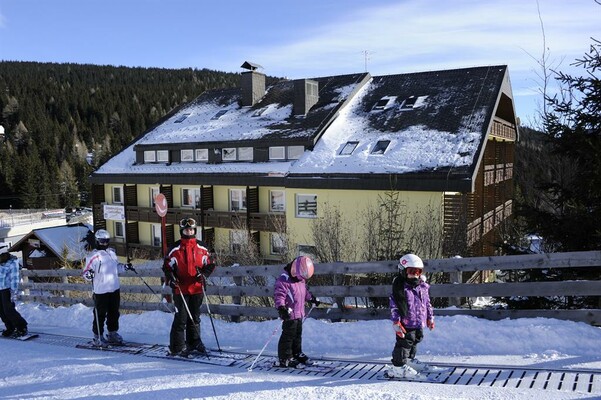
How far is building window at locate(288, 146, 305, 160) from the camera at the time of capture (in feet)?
77.0

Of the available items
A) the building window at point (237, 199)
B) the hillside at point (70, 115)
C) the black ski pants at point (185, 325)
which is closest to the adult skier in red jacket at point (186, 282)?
the black ski pants at point (185, 325)

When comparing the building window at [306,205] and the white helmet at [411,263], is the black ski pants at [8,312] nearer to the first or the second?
the white helmet at [411,263]

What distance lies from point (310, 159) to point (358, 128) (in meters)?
2.81

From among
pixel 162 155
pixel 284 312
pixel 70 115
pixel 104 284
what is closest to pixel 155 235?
pixel 162 155

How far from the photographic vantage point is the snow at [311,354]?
4832 mm

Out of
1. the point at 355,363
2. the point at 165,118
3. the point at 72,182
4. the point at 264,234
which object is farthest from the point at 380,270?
the point at 72,182

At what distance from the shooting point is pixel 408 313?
5324mm

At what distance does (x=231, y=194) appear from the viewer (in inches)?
1030

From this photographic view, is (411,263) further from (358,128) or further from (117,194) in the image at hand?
(117,194)

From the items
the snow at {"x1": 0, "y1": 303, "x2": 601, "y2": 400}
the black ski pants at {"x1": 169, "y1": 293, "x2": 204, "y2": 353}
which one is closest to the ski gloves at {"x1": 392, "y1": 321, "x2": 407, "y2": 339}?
the snow at {"x1": 0, "y1": 303, "x2": 601, "y2": 400}

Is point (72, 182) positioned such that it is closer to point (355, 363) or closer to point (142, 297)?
point (142, 297)

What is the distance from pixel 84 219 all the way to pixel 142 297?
147 ft

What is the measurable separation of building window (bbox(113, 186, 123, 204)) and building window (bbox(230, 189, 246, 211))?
882 cm

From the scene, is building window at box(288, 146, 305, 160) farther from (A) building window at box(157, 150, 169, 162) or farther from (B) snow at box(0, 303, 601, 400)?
(B) snow at box(0, 303, 601, 400)
